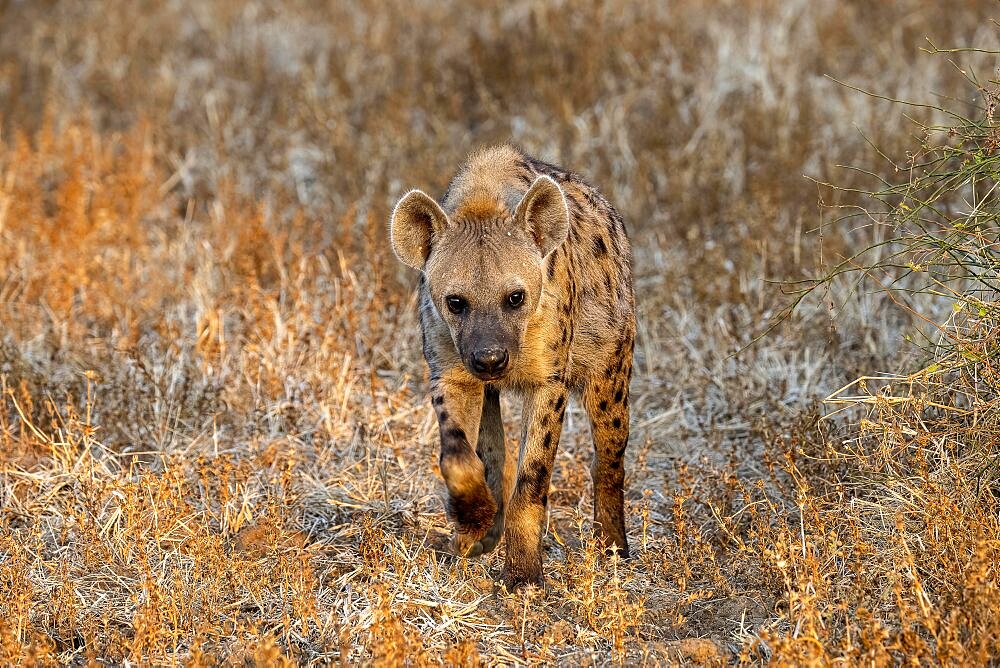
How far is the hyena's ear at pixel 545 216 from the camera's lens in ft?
13.9

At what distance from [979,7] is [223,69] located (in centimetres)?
586

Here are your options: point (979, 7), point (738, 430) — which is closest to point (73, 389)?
point (738, 430)

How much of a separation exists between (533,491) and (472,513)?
22 cm

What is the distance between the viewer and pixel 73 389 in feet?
18.9

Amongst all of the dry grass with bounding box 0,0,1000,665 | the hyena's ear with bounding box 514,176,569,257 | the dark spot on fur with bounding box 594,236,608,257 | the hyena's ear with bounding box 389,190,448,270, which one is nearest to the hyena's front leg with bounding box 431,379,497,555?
the dry grass with bounding box 0,0,1000,665

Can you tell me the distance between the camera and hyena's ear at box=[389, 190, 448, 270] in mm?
4246

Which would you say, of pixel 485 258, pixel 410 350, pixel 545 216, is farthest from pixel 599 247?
pixel 410 350

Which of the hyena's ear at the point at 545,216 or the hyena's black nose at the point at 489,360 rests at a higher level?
the hyena's ear at the point at 545,216

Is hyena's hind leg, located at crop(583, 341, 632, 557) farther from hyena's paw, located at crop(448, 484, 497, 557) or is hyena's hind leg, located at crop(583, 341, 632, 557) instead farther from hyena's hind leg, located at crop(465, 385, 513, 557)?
hyena's paw, located at crop(448, 484, 497, 557)

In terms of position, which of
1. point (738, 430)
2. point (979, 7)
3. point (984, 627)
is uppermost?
point (979, 7)

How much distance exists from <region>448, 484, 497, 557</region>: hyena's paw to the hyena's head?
1.34ft

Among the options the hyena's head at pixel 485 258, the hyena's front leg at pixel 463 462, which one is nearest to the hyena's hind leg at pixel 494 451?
the hyena's front leg at pixel 463 462

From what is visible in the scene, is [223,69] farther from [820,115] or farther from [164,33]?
[820,115]

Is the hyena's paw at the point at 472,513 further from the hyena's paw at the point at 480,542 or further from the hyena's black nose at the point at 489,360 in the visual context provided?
the hyena's black nose at the point at 489,360
